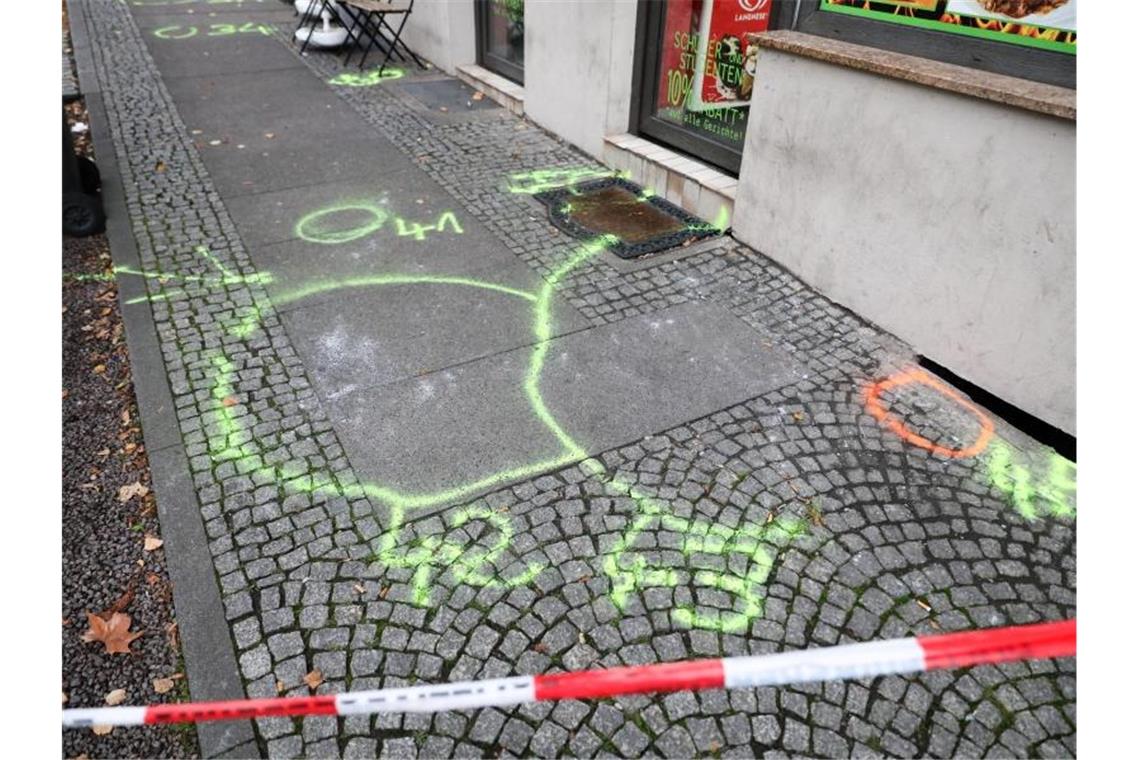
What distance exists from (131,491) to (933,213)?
176 inches

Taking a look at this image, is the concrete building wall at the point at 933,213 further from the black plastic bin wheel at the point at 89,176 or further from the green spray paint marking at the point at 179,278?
the black plastic bin wheel at the point at 89,176

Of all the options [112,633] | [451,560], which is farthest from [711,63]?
[112,633]

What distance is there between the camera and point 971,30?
4121 millimetres

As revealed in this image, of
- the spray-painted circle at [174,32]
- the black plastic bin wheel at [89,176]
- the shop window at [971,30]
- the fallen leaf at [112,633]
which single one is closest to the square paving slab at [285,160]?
the black plastic bin wheel at [89,176]

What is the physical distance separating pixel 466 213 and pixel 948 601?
15.3 feet

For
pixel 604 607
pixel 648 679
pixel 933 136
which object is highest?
pixel 933 136

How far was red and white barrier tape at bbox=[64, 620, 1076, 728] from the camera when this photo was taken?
1.98 meters

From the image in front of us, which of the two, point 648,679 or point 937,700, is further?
point 937,700

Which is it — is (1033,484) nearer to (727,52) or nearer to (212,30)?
(727,52)

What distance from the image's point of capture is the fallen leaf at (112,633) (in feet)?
9.52

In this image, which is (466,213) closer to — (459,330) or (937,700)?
(459,330)

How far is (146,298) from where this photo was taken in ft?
16.3

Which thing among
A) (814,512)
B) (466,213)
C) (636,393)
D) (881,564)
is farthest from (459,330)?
(881,564)

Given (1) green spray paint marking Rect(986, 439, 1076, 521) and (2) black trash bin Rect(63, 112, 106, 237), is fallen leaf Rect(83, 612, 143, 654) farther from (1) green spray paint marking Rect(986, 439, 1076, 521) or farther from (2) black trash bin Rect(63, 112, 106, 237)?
(2) black trash bin Rect(63, 112, 106, 237)
